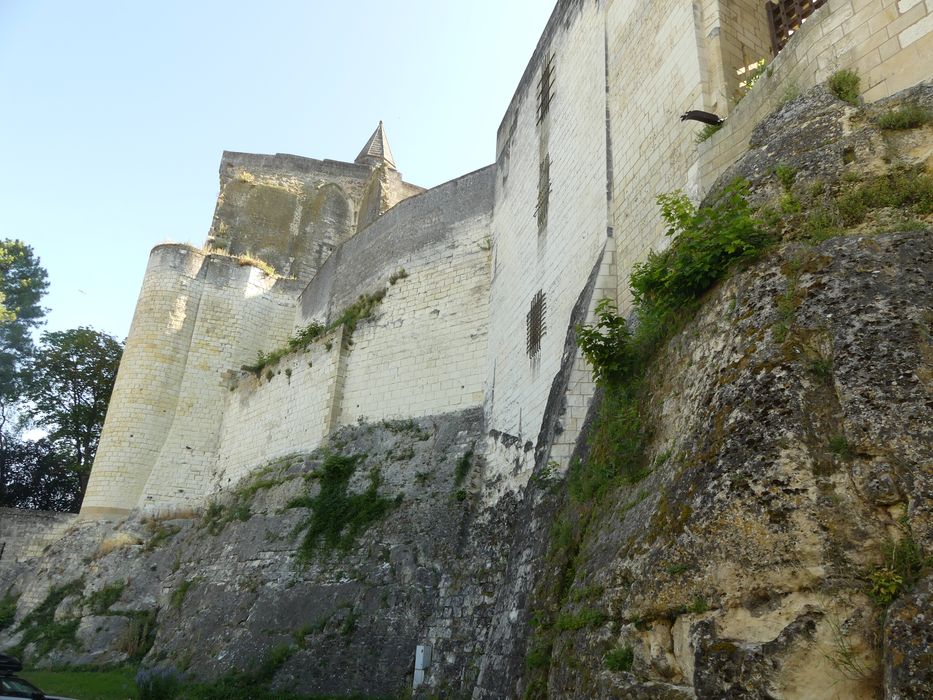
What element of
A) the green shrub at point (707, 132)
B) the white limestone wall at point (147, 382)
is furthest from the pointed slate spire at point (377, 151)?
the green shrub at point (707, 132)

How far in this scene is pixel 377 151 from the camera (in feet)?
85.7

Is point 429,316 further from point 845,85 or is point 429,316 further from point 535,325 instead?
point 845,85

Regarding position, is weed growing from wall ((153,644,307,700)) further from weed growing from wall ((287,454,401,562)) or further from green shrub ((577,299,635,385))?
green shrub ((577,299,635,385))

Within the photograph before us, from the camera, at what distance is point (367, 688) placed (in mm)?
10211

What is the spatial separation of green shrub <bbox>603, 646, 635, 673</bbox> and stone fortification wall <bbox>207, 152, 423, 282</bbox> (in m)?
19.3

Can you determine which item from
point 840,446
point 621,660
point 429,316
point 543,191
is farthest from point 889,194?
point 429,316

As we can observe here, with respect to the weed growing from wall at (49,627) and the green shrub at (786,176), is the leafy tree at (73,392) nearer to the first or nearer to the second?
the weed growing from wall at (49,627)

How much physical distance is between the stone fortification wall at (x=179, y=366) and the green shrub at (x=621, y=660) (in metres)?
15.5

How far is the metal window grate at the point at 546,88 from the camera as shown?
12105 millimetres

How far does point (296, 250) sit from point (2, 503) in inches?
495

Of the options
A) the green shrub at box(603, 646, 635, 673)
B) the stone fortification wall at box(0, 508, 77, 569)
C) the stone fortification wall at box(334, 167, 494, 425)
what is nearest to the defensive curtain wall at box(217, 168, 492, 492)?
the stone fortification wall at box(334, 167, 494, 425)

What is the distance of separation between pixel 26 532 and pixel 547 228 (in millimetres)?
15753

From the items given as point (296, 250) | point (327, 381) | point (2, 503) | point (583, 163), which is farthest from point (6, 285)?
point (583, 163)

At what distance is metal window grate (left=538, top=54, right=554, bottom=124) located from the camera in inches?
477
